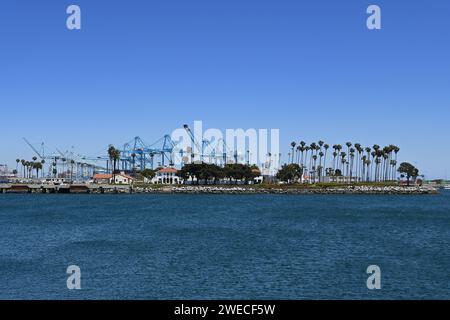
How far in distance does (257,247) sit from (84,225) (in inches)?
1138

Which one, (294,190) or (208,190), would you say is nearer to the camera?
(294,190)

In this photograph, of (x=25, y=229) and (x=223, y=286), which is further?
(x=25, y=229)

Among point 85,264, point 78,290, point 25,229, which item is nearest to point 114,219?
point 25,229

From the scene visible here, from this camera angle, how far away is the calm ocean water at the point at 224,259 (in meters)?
28.9

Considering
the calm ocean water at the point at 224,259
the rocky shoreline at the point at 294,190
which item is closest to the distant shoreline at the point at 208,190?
the rocky shoreline at the point at 294,190

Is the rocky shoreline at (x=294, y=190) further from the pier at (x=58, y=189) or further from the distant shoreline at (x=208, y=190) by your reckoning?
the pier at (x=58, y=189)

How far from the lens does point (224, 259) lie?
38.8 meters

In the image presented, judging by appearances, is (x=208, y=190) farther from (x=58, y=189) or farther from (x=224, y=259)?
(x=224, y=259)

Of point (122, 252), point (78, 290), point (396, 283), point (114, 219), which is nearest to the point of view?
point (78, 290)

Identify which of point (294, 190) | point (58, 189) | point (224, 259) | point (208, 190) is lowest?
point (208, 190)

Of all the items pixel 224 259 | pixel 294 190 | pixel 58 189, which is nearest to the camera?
pixel 224 259

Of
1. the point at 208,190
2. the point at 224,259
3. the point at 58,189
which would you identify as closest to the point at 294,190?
the point at 208,190

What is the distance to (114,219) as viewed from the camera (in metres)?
75.1
